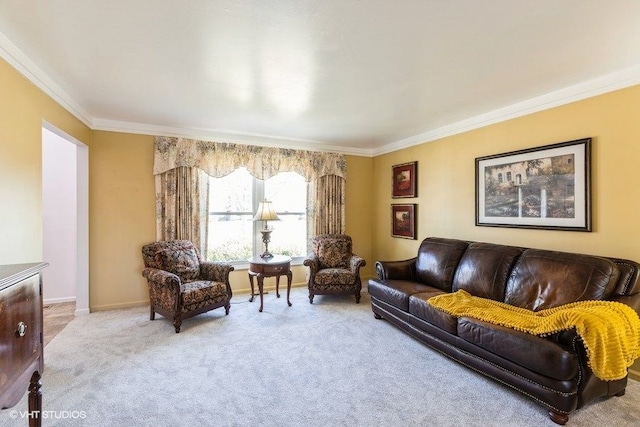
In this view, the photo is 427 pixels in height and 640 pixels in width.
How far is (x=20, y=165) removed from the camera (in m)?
2.35

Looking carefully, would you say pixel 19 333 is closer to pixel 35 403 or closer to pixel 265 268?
pixel 35 403

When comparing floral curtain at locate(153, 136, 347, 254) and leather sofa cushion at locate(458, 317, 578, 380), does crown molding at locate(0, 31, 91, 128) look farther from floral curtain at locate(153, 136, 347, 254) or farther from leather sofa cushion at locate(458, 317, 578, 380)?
leather sofa cushion at locate(458, 317, 578, 380)

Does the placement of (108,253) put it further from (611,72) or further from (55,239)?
(611,72)

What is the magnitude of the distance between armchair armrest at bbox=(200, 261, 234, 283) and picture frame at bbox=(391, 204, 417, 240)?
2770mm

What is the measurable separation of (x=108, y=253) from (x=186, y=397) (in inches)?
110

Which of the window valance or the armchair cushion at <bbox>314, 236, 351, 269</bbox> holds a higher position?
the window valance

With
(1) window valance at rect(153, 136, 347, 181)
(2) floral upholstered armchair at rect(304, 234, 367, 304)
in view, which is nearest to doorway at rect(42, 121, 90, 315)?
(1) window valance at rect(153, 136, 347, 181)

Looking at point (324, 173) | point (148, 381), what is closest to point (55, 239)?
point (148, 381)

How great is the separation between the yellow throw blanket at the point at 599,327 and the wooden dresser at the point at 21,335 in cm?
286

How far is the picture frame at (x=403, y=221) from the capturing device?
15.9 ft

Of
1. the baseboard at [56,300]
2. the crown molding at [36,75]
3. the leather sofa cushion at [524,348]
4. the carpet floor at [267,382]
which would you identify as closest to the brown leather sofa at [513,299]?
the leather sofa cushion at [524,348]

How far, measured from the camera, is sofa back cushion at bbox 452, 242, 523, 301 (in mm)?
3088

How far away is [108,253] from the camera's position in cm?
411

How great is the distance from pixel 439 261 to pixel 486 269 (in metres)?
0.59
